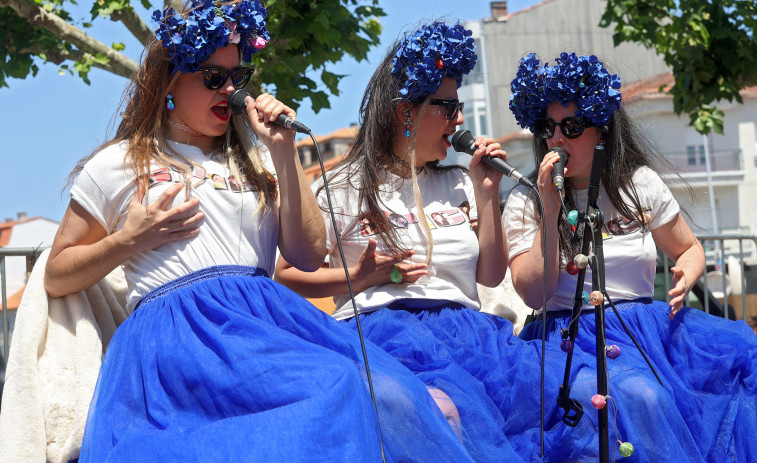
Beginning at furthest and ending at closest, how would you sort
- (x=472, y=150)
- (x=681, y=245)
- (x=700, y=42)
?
(x=700, y=42) → (x=681, y=245) → (x=472, y=150)

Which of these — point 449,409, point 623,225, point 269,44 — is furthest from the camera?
point 269,44

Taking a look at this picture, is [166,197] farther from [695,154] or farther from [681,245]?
[695,154]

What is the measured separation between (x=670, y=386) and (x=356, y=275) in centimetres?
120

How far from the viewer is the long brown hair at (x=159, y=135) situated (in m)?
3.04

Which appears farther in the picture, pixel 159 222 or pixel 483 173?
pixel 483 173

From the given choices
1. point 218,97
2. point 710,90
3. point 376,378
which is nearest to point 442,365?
point 376,378

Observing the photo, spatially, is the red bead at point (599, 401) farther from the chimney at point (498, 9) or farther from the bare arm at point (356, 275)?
the chimney at point (498, 9)

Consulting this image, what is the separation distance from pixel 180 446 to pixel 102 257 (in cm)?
87

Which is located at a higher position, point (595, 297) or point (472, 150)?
point (472, 150)

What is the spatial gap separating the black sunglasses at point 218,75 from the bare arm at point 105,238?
392 mm

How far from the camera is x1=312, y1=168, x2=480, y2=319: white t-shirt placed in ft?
11.0

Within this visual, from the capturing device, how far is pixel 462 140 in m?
3.25

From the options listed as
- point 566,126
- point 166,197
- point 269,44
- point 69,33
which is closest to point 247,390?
point 166,197

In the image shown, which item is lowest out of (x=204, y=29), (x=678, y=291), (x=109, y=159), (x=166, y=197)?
(x=678, y=291)
